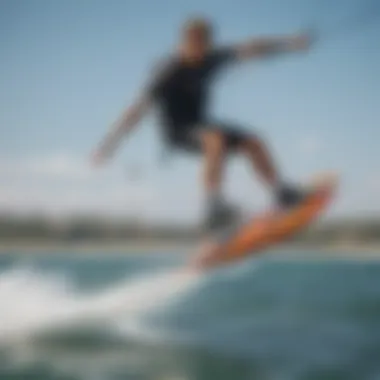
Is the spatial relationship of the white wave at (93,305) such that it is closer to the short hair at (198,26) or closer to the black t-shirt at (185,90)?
the black t-shirt at (185,90)

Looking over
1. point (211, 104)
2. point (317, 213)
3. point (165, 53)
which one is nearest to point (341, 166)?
point (317, 213)

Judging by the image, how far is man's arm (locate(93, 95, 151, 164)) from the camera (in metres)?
1.39

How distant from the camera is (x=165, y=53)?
1.39 m

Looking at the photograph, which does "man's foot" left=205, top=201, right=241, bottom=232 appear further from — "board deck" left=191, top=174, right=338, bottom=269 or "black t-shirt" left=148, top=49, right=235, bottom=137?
"black t-shirt" left=148, top=49, right=235, bottom=137

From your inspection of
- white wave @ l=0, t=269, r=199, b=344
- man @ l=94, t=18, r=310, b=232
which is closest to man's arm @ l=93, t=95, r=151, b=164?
man @ l=94, t=18, r=310, b=232

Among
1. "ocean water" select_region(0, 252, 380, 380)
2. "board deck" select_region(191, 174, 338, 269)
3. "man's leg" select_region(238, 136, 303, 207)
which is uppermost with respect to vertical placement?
"man's leg" select_region(238, 136, 303, 207)

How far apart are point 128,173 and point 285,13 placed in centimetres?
41

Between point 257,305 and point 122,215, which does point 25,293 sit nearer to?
point 122,215

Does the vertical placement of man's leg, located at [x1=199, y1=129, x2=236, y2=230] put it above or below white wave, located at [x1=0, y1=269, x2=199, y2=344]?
above

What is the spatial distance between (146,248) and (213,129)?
0.24 m

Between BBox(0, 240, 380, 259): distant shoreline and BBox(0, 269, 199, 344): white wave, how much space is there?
0.05 m

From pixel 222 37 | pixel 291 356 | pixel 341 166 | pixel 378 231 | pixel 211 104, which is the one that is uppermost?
pixel 222 37

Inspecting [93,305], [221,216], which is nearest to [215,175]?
[221,216]

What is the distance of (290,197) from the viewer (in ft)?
4.44
